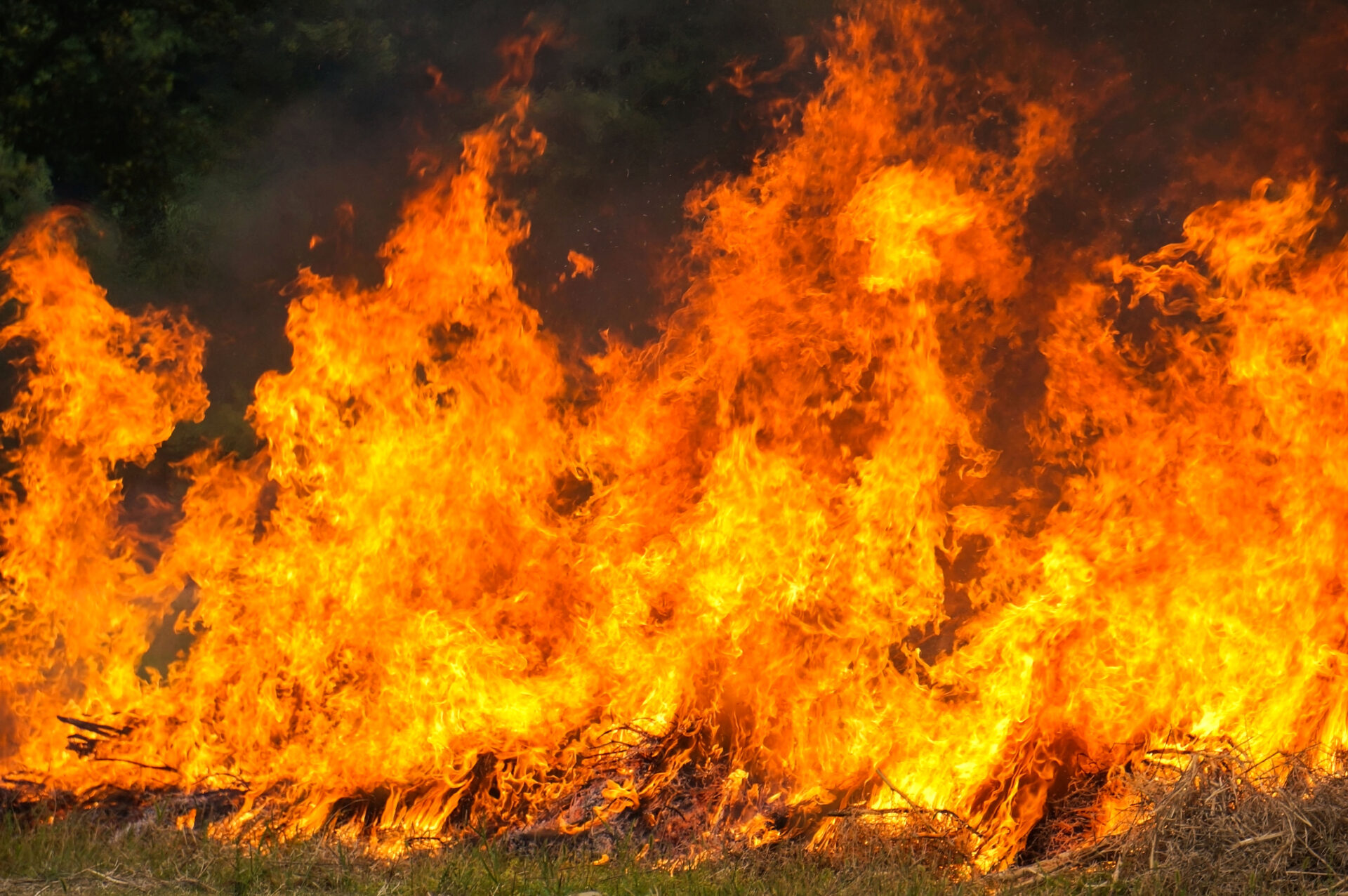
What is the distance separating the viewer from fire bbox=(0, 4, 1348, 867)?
7.30 metres

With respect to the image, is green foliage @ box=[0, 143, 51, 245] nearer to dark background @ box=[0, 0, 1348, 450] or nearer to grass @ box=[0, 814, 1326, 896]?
dark background @ box=[0, 0, 1348, 450]

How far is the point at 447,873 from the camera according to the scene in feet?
20.0

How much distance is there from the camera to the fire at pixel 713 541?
7.30m

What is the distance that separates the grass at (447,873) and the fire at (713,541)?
443mm

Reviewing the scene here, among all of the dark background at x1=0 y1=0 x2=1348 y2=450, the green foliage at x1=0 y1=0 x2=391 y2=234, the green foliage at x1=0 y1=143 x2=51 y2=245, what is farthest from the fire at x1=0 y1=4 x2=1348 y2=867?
the green foliage at x1=0 y1=0 x2=391 y2=234

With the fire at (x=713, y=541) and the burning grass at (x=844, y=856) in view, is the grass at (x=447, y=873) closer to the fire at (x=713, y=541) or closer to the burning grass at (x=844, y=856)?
the burning grass at (x=844, y=856)

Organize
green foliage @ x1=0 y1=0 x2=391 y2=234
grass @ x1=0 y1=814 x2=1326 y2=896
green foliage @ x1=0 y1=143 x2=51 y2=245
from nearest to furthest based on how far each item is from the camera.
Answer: grass @ x1=0 y1=814 x2=1326 y2=896 < green foliage @ x1=0 y1=143 x2=51 y2=245 < green foliage @ x1=0 y1=0 x2=391 y2=234

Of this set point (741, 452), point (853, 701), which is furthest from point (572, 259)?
point (853, 701)

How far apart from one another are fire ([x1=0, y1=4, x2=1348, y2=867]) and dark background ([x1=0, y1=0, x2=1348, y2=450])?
3.25m

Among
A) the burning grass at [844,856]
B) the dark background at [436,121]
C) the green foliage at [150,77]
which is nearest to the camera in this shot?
the burning grass at [844,856]

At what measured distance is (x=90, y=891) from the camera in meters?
6.06

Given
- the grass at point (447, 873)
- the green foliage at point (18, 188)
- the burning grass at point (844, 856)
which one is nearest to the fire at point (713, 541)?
the burning grass at point (844, 856)

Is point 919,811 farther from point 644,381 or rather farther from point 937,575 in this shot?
point 644,381

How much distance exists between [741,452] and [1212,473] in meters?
2.81
